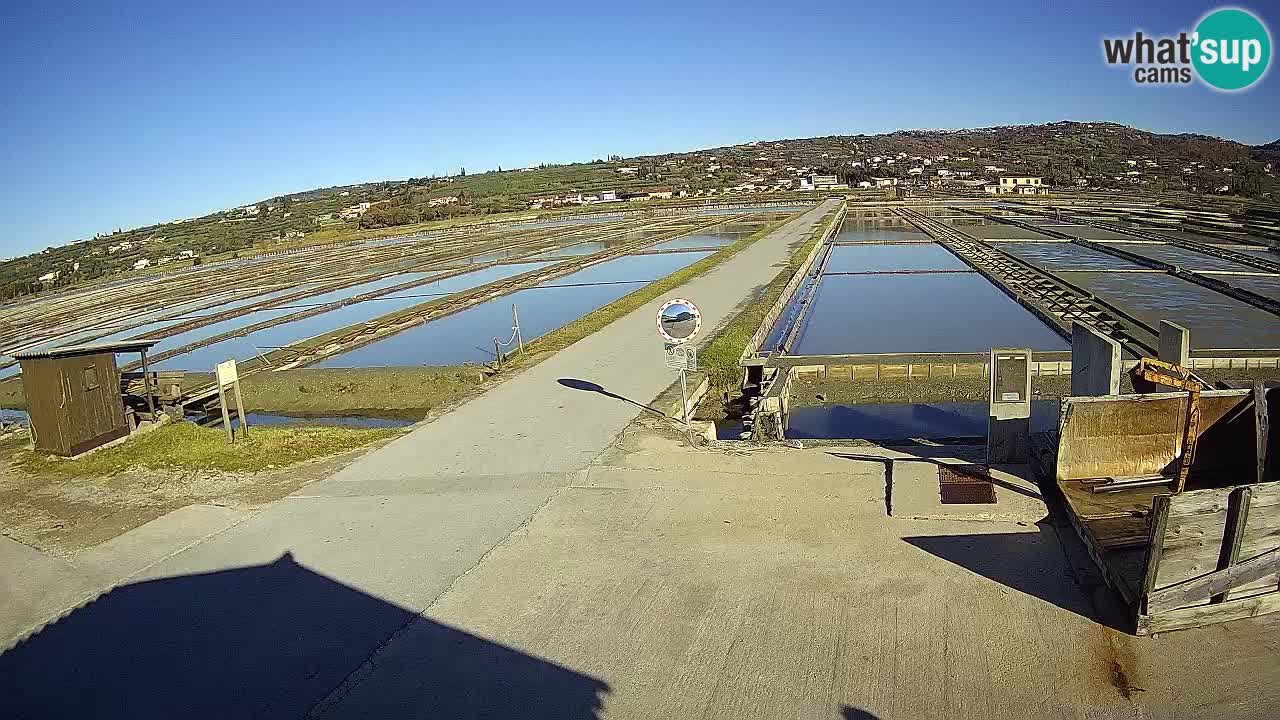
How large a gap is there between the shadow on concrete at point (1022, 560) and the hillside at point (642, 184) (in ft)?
199

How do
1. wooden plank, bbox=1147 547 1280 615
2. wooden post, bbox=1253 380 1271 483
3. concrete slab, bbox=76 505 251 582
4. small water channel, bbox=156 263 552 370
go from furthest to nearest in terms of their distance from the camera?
small water channel, bbox=156 263 552 370
concrete slab, bbox=76 505 251 582
wooden post, bbox=1253 380 1271 483
wooden plank, bbox=1147 547 1280 615

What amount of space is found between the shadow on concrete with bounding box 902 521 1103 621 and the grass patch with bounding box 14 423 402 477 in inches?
281

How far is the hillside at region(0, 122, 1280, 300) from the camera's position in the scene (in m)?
79.2

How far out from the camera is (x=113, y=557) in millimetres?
7395

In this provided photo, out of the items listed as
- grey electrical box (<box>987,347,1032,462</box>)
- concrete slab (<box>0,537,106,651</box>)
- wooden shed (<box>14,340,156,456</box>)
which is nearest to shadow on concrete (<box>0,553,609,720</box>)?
concrete slab (<box>0,537,106,651</box>)

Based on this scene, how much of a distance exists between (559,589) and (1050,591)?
3.36m

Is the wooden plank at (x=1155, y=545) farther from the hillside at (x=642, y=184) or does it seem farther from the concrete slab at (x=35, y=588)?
the hillside at (x=642, y=184)

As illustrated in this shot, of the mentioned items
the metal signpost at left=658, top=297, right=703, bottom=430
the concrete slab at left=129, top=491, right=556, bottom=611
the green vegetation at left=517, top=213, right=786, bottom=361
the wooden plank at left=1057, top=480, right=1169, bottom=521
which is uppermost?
the metal signpost at left=658, top=297, right=703, bottom=430

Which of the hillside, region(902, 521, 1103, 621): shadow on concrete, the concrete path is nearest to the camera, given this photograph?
the concrete path

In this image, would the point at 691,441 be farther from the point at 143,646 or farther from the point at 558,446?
the point at 143,646

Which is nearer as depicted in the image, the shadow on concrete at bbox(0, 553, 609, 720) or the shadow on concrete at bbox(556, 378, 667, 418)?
the shadow on concrete at bbox(0, 553, 609, 720)

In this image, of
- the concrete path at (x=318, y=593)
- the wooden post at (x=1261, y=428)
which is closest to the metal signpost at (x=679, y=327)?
the concrete path at (x=318, y=593)

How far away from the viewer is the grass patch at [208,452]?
10188 mm

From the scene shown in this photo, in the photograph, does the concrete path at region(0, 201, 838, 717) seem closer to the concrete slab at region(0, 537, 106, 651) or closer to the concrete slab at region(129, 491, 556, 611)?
the concrete slab at region(129, 491, 556, 611)
